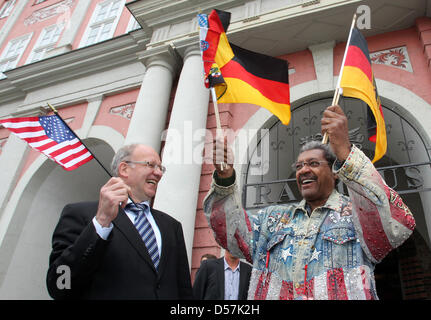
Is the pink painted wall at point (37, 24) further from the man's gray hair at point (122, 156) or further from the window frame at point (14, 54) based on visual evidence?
the man's gray hair at point (122, 156)

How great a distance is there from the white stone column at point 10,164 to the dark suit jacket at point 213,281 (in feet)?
18.4

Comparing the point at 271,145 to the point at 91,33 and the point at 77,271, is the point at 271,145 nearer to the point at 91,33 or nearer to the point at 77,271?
the point at 77,271

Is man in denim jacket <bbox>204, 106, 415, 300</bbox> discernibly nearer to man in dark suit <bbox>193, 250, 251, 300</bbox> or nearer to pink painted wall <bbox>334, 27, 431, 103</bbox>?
man in dark suit <bbox>193, 250, 251, 300</bbox>

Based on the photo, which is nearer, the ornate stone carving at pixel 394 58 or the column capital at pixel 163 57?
the ornate stone carving at pixel 394 58

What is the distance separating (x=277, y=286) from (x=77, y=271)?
3.04 feet

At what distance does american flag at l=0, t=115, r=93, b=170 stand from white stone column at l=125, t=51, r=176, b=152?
5.55ft

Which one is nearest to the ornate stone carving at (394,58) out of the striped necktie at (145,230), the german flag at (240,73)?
the german flag at (240,73)

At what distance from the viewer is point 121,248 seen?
5.37 ft

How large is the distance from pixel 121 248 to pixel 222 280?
2070mm

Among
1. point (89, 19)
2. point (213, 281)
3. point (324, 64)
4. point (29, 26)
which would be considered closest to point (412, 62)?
point (324, 64)

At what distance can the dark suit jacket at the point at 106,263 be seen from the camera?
143 cm

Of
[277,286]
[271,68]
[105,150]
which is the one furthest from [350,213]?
[105,150]

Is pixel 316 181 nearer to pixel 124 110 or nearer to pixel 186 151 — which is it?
pixel 186 151

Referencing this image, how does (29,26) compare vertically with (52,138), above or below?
above
